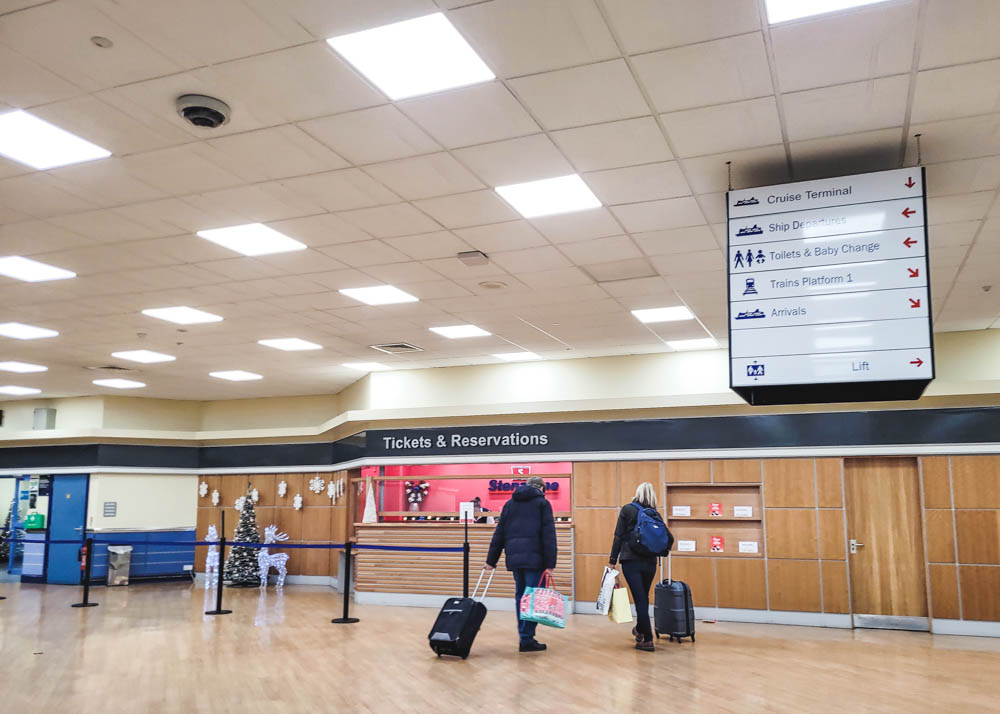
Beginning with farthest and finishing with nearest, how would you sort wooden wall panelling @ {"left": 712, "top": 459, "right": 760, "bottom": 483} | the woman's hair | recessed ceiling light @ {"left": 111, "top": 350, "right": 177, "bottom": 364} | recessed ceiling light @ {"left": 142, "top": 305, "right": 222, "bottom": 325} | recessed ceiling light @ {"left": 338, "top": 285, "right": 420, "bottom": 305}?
recessed ceiling light @ {"left": 111, "top": 350, "right": 177, "bottom": 364} < wooden wall panelling @ {"left": 712, "top": 459, "right": 760, "bottom": 483} < recessed ceiling light @ {"left": 142, "top": 305, "right": 222, "bottom": 325} < recessed ceiling light @ {"left": 338, "top": 285, "right": 420, "bottom": 305} < the woman's hair

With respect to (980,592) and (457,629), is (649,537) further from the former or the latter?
(980,592)

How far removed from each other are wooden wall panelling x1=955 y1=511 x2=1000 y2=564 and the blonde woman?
4280 mm

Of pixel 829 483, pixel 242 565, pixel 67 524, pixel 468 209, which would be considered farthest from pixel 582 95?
pixel 67 524

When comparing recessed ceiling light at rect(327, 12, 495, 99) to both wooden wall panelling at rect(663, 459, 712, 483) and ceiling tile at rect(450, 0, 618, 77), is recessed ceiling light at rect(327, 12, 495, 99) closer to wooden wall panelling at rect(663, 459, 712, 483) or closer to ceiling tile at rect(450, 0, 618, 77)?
ceiling tile at rect(450, 0, 618, 77)

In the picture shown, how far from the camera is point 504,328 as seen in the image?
33.5 feet

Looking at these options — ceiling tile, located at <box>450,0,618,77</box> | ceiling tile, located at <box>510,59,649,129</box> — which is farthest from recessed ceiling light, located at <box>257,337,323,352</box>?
ceiling tile, located at <box>450,0,618,77</box>

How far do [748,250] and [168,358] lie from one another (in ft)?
31.3

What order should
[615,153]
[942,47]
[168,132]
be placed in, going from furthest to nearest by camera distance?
[615,153], [168,132], [942,47]

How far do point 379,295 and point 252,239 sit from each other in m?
1.95

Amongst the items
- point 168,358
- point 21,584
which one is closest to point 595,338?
point 168,358

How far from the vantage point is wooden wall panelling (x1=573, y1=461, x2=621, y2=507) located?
11.3 m

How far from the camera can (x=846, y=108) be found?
457 cm

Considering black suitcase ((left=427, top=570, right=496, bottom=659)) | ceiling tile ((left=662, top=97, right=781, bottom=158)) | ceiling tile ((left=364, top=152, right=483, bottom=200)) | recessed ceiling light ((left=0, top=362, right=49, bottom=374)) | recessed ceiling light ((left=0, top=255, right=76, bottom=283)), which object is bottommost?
black suitcase ((left=427, top=570, right=496, bottom=659))

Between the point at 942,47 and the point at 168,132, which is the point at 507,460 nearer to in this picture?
the point at 168,132
